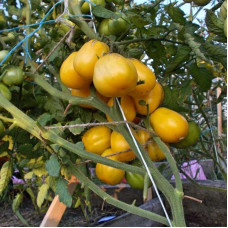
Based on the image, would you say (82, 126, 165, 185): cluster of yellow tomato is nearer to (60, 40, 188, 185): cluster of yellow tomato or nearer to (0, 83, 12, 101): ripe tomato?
(60, 40, 188, 185): cluster of yellow tomato

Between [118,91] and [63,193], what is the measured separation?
26cm

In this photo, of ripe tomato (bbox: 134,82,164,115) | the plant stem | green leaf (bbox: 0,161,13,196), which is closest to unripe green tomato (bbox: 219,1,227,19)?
ripe tomato (bbox: 134,82,164,115)

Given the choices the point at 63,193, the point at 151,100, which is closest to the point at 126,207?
the point at 63,193

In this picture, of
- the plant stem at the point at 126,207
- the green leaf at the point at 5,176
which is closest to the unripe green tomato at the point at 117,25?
the plant stem at the point at 126,207

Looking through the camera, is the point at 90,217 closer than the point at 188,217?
No

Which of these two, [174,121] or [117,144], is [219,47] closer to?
[174,121]

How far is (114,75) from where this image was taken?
51 cm

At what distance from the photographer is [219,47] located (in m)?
0.58

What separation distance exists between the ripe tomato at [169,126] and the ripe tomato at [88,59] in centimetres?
18

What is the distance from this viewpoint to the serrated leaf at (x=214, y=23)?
47 centimetres

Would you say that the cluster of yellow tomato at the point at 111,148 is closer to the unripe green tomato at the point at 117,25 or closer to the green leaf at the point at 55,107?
the green leaf at the point at 55,107

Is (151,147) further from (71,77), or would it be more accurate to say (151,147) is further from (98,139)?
(71,77)

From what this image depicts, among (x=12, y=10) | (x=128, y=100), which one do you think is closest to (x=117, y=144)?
(x=128, y=100)

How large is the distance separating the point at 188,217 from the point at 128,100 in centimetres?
110
